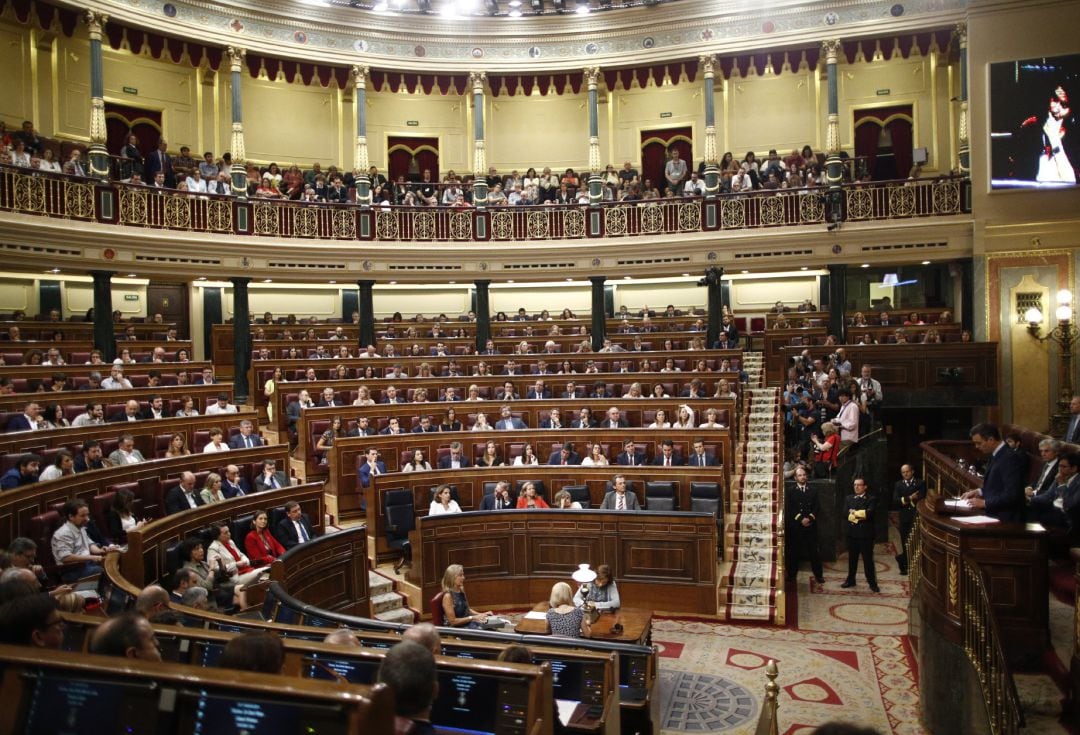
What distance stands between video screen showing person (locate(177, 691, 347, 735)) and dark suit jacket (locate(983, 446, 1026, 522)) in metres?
5.07

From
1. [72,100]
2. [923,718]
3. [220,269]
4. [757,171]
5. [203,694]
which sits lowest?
[923,718]

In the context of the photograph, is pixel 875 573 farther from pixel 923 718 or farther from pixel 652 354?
pixel 652 354

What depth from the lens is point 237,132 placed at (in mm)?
15844

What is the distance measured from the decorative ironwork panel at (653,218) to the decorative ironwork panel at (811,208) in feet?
8.55

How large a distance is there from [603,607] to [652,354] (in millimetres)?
7546

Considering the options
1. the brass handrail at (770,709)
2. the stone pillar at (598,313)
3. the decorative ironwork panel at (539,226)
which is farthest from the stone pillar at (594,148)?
the brass handrail at (770,709)

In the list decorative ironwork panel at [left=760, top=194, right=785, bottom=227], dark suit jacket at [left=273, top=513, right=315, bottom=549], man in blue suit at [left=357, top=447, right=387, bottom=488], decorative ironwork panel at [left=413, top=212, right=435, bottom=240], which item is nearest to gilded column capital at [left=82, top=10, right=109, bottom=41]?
decorative ironwork panel at [left=413, top=212, right=435, bottom=240]

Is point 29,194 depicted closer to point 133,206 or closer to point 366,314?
point 133,206

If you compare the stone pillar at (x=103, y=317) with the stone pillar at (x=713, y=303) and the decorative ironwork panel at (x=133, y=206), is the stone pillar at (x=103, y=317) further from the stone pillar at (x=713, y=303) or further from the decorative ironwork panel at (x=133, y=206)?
the stone pillar at (x=713, y=303)

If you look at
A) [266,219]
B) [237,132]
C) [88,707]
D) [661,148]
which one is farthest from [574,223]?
[88,707]

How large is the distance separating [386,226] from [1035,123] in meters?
11.4

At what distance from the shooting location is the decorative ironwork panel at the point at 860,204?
15.7 metres

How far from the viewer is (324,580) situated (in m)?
7.25

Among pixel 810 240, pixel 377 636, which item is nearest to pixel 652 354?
pixel 810 240
